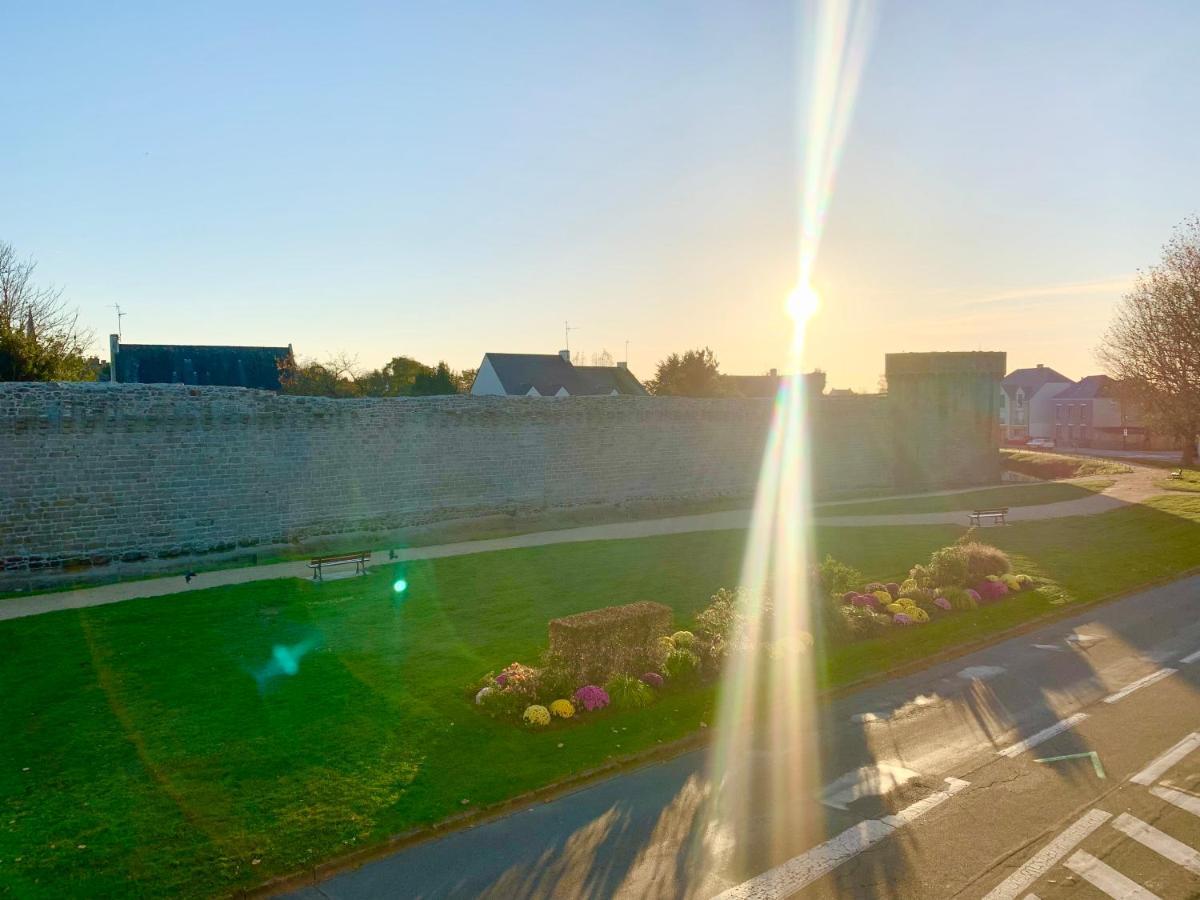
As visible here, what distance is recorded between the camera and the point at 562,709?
1087 centimetres

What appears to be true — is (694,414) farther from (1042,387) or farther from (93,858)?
(1042,387)

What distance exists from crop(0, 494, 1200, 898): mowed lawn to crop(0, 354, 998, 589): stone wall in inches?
178

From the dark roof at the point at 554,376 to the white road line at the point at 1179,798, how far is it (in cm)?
5377

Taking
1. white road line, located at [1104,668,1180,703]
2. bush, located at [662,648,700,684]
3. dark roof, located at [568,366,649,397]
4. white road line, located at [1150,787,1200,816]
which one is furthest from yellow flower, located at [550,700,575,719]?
dark roof, located at [568,366,649,397]

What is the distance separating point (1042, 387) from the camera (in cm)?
9812

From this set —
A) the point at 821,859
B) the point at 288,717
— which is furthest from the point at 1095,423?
the point at 288,717

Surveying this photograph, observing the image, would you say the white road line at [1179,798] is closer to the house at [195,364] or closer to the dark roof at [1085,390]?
the house at [195,364]

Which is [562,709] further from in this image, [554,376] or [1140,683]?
[554,376]

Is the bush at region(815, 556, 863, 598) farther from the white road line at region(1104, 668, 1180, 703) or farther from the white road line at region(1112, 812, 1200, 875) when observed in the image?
the white road line at region(1112, 812, 1200, 875)

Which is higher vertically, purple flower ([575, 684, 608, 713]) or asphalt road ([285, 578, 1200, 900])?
purple flower ([575, 684, 608, 713])

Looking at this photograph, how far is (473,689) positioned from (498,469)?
54.2 ft

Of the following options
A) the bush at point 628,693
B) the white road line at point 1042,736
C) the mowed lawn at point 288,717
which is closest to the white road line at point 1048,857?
the white road line at point 1042,736

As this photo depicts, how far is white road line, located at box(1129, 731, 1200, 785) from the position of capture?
919 centimetres

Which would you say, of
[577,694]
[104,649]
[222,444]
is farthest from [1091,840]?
[222,444]
